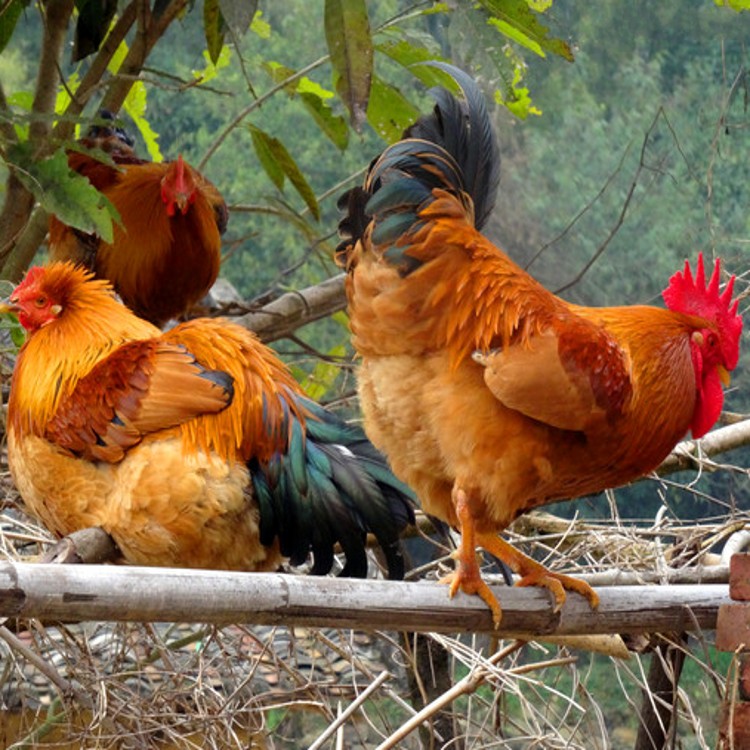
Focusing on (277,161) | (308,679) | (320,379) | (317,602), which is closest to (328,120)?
(277,161)

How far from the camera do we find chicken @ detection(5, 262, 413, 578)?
7.13 feet

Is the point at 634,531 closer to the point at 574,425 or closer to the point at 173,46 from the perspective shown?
the point at 574,425

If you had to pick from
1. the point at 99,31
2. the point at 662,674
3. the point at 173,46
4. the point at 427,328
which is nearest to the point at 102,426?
the point at 427,328

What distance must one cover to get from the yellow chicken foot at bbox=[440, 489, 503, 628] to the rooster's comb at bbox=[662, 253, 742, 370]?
1.86 ft

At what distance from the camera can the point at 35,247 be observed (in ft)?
9.87

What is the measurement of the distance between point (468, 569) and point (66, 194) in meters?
1.15

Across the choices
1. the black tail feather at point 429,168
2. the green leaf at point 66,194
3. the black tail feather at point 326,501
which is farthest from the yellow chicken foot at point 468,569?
the green leaf at point 66,194

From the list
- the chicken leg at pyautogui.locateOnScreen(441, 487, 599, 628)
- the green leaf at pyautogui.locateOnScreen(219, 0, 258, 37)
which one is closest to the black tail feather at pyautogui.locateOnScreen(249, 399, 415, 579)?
the chicken leg at pyautogui.locateOnScreen(441, 487, 599, 628)

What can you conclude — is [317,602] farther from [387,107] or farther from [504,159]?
[504,159]

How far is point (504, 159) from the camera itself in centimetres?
444

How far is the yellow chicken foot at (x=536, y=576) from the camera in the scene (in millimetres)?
1956

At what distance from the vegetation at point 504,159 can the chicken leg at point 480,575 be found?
0.17 meters

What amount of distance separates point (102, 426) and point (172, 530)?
9.5 inches

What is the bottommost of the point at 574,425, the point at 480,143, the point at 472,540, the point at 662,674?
the point at 662,674
